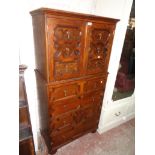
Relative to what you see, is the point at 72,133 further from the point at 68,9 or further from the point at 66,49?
the point at 68,9

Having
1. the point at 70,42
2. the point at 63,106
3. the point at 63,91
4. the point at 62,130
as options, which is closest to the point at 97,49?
the point at 70,42

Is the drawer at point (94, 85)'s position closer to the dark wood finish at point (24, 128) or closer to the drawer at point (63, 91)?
the drawer at point (63, 91)

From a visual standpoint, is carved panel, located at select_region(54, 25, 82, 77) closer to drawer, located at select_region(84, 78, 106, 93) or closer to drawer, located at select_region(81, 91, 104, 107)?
drawer, located at select_region(84, 78, 106, 93)

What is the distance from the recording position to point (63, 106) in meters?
1.58

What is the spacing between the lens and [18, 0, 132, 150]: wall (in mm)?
1451

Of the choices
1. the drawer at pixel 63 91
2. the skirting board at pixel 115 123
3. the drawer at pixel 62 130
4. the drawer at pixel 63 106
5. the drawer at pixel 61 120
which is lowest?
the skirting board at pixel 115 123

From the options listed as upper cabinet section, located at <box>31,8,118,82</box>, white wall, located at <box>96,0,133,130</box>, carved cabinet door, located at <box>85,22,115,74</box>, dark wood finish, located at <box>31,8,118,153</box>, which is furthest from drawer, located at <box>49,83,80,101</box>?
white wall, located at <box>96,0,133,130</box>

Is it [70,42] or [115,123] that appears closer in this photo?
[70,42]

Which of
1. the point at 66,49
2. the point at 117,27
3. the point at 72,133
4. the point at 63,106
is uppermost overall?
the point at 117,27

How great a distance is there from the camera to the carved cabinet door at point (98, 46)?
1.44 m

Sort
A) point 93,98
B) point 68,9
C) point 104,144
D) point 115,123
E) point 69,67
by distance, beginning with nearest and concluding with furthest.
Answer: point 69,67 → point 68,9 → point 93,98 → point 104,144 → point 115,123

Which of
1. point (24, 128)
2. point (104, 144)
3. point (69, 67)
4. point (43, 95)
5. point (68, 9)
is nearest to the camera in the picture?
point (24, 128)

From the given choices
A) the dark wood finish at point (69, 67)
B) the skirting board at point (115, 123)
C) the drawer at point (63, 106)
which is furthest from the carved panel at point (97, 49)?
the skirting board at point (115, 123)

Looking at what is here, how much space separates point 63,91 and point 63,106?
202 mm
